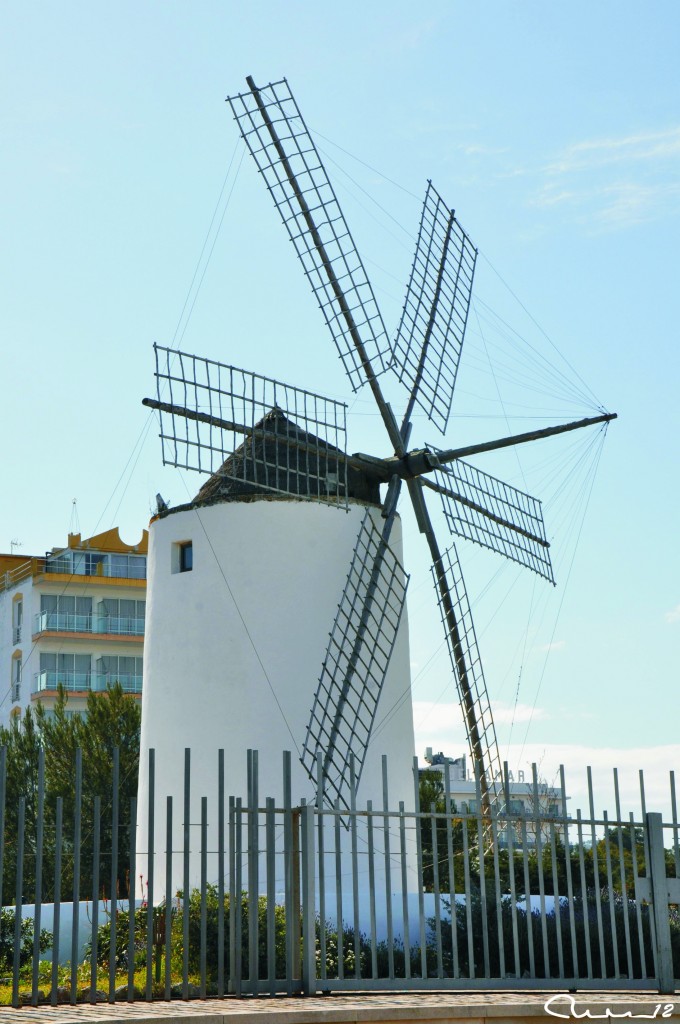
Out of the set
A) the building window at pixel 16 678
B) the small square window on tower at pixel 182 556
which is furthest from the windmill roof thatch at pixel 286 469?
the building window at pixel 16 678

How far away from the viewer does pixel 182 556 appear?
15.6 metres

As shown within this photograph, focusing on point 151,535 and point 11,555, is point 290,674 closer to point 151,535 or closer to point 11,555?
point 151,535

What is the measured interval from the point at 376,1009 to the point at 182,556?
9.14m

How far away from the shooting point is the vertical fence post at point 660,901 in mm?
8852

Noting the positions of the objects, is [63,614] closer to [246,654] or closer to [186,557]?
[186,557]

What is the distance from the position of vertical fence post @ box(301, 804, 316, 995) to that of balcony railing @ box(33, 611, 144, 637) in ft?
124

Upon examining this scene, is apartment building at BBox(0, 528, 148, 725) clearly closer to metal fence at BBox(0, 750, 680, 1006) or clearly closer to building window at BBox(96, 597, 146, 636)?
building window at BBox(96, 597, 146, 636)

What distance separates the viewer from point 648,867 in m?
9.09

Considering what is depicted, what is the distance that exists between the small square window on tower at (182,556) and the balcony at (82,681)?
2897 cm

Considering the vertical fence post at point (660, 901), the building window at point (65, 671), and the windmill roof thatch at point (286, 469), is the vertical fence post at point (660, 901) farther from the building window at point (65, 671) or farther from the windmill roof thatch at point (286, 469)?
the building window at point (65, 671)

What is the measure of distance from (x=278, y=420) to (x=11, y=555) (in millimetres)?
34881

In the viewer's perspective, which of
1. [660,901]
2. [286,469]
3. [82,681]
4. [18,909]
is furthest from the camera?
[82,681]

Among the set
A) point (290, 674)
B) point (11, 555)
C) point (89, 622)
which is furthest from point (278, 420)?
point (11, 555)

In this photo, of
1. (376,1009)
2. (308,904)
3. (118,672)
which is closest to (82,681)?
(118,672)
